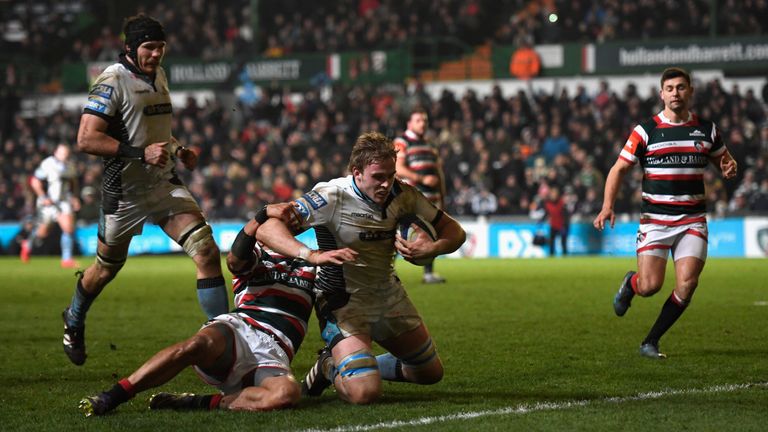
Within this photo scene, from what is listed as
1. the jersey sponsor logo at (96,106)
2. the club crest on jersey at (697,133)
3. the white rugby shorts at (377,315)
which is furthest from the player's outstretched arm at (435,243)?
the club crest on jersey at (697,133)

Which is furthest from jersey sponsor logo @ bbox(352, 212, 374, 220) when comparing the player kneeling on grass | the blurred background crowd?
the blurred background crowd

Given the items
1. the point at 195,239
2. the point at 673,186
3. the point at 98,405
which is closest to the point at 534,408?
the point at 98,405

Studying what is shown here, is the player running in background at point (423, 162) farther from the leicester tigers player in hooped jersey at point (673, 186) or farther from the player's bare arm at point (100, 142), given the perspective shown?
the player's bare arm at point (100, 142)

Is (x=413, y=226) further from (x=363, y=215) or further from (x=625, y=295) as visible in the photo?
(x=625, y=295)

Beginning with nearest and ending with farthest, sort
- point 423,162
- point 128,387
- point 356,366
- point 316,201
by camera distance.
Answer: point 128,387, point 356,366, point 316,201, point 423,162

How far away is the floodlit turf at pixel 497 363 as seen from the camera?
609 centimetres

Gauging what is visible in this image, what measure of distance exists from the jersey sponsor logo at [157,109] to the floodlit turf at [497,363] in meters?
1.84

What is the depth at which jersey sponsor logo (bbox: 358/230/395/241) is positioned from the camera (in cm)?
684

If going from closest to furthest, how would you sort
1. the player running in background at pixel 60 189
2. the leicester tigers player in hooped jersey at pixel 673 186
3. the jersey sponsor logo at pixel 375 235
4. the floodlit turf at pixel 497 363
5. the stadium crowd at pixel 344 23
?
1. the floodlit turf at pixel 497 363
2. the jersey sponsor logo at pixel 375 235
3. the leicester tigers player in hooped jersey at pixel 673 186
4. the player running in background at pixel 60 189
5. the stadium crowd at pixel 344 23

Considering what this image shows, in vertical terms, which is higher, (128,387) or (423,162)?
(423,162)

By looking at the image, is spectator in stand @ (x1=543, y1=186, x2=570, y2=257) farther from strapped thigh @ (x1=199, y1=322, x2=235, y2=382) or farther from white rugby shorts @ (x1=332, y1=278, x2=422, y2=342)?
strapped thigh @ (x1=199, y1=322, x2=235, y2=382)

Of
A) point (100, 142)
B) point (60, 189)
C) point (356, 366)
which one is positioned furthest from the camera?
point (60, 189)

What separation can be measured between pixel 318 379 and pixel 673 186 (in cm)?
339

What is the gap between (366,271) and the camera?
274 inches
